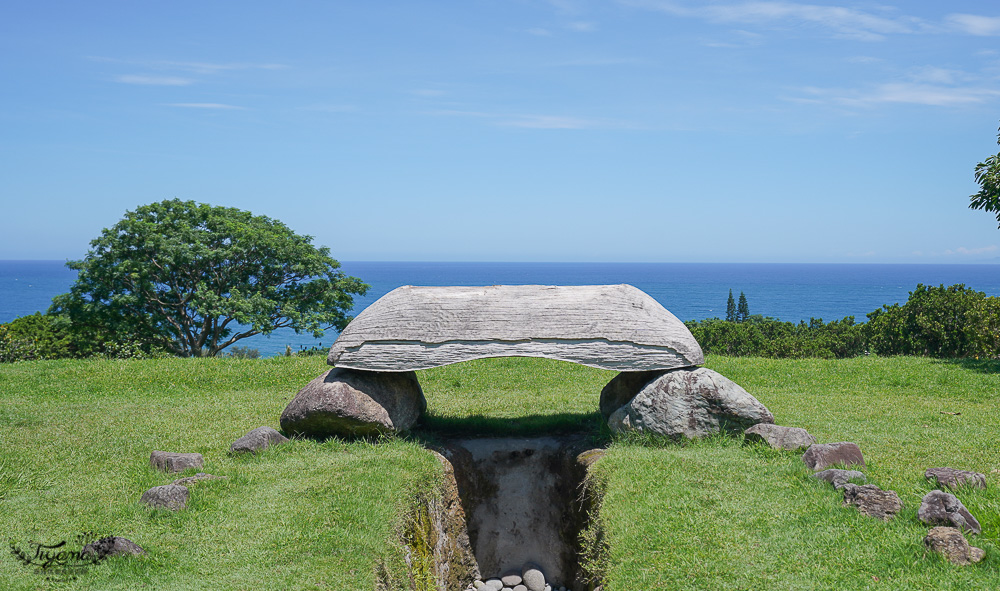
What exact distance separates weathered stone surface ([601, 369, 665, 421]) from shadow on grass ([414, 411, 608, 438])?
0.27 meters

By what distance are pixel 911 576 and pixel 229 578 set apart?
654 centimetres

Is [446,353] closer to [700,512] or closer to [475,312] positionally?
[475,312]

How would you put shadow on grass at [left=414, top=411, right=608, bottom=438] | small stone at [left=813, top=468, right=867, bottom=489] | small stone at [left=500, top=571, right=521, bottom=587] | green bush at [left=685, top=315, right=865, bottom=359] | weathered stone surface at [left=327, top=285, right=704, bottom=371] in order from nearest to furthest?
small stone at [left=813, top=468, right=867, bottom=489]
weathered stone surface at [left=327, top=285, right=704, bottom=371]
small stone at [left=500, top=571, right=521, bottom=587]
shadow on grass at [left=414, top=411, right=608, bottom=438]
green bush at [left=685, top=315, right=865, bottom=359]

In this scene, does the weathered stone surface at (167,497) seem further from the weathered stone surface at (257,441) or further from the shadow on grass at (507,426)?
the shadow on grass at (507,426)

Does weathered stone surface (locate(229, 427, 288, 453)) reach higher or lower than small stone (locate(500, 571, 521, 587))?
higher

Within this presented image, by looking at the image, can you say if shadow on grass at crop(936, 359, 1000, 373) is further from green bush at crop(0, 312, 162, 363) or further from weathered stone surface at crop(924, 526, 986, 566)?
green bush at crop(0, 312, 162, 363)

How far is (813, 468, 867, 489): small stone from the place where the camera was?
8805 mm

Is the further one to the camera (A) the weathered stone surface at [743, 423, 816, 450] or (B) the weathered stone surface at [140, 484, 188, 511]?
(A) the weathered stone surface at [743, 423, 816, 450]

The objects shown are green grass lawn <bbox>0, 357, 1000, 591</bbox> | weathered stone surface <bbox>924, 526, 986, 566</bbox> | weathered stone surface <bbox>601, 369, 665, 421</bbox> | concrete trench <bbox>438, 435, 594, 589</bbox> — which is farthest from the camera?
weathered stone surface <bbox>601, 369, 665, 421</bbox>

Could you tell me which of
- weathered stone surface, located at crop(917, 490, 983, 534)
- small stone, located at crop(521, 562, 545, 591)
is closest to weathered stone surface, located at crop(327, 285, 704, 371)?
small stone, located at crop(521, 562, 545, 591)

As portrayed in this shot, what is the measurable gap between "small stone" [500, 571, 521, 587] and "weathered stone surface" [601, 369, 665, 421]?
296 cm

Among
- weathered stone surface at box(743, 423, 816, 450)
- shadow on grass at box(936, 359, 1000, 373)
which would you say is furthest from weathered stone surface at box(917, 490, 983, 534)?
shadow on grass at box(936, 359, 1000, 373)

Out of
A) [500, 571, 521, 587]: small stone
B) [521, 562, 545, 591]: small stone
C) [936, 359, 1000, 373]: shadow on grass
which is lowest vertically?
[500, 571, 521, 587]: small stone

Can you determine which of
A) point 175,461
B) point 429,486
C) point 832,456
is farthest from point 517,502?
point 175,461
